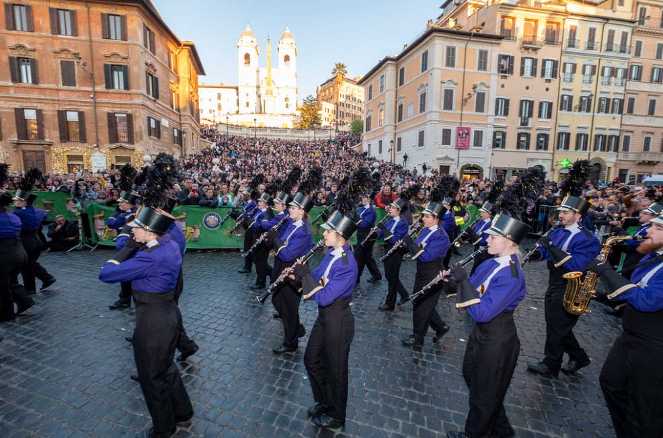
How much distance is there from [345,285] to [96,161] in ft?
103

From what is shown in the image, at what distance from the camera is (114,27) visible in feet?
89.5

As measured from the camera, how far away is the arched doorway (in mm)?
33531

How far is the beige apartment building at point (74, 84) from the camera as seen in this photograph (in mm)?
26219

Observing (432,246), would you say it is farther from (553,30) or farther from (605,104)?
(605,104)

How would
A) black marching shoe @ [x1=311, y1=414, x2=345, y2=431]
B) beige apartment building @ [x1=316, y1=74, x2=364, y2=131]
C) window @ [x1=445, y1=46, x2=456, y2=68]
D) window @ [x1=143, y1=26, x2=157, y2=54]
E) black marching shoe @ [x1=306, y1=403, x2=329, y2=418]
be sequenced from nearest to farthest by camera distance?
black marching shoe @ [x1=311, y1=414, x2=345, y2=431], black marching shoe @ [x1=306, y1=403, x2=329, y2=418], window @ [x1=143, y1=26, x2=157, y2=54], window @ [x1=445, y1=46, x2=456, y2=68], beige apartment building @ [x1=316, y1=74, x2=364, y2=131]

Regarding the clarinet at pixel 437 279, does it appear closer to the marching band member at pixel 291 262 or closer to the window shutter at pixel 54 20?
the marching band member at pixel 291 262

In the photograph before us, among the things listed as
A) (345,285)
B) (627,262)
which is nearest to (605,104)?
(627,262)

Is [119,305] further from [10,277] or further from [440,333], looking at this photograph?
[440,333]

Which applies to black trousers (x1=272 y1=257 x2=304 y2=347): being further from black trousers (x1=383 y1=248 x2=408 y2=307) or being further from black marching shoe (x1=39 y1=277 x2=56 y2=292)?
black marching shoe (x1=39 y1=277 x2=56 y2=292)

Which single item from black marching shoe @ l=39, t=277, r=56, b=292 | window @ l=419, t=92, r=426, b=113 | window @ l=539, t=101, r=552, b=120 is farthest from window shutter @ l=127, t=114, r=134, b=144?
window @ l=539, t=101, r=552, b=120

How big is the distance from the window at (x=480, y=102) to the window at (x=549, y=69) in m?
7.19

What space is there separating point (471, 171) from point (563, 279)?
103 ft

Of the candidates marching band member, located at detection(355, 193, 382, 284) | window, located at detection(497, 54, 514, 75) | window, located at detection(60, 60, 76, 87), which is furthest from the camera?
window, located at detection(497, 54, 514, 75)

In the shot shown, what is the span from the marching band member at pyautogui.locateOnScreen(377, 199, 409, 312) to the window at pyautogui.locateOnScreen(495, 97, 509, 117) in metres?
31.5
